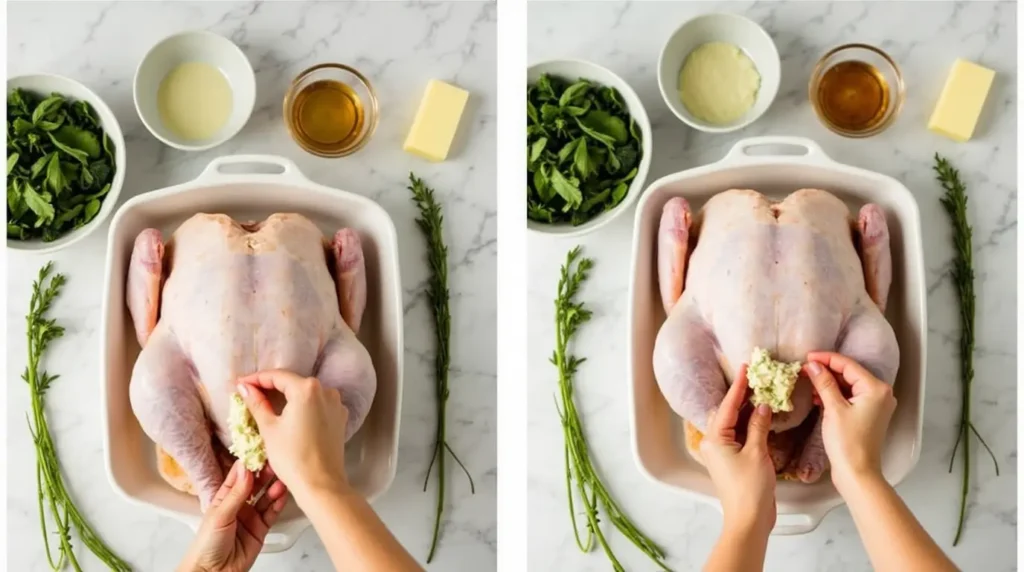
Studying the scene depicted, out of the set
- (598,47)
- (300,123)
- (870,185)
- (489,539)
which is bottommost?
(489,539)

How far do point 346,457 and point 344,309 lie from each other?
0.98ft

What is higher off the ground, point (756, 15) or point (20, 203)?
point (756, 15)

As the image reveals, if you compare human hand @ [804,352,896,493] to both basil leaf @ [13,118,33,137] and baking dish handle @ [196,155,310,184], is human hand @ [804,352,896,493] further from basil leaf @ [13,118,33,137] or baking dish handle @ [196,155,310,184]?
basil leaf @ [13,118,33,137]

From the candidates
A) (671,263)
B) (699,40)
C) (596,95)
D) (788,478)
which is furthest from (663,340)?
(699,40)

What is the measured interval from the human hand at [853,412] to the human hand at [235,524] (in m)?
0.95

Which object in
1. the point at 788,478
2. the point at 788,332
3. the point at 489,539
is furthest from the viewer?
the point at 489,539

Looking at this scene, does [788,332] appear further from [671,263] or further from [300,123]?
[300,123]

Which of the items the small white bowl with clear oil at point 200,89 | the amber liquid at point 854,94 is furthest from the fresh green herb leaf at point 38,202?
the amber liquid at point 854,94

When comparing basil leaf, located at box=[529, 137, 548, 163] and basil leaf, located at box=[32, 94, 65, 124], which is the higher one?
basil leaf, located at box=[529, 137, 548, 163]

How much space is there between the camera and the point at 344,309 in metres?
1.50

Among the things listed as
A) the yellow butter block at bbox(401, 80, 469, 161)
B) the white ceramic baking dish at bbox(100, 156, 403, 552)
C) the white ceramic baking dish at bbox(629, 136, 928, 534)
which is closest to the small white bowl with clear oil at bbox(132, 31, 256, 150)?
the white ceramic baking dish at bbox(100, 156, 403, 552)

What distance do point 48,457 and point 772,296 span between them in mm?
1358

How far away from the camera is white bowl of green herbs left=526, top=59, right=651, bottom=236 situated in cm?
153

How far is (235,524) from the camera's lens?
4.62 ft
